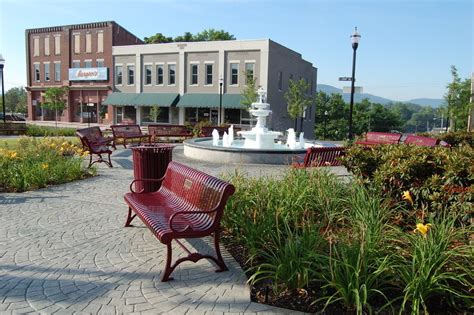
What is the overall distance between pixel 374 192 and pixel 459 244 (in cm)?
180

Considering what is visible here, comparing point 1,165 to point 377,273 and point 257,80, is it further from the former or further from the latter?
point 257,80

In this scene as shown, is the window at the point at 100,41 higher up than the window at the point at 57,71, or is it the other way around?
the window at the point at 100,41

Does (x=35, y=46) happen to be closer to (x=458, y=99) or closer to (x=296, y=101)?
(x=296, y=101)

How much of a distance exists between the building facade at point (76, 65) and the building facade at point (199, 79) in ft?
7.47

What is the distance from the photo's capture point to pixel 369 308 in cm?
310

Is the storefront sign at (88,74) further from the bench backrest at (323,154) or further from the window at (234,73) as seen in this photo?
the bench backrest at (323,154)

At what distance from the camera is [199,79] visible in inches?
1556

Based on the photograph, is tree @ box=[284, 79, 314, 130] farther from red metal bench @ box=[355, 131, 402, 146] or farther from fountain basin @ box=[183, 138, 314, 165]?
fountain basin @ box=[183, 138, 314, 165]

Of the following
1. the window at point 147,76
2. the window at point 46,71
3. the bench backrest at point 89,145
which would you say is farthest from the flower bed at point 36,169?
the window at point 46,71

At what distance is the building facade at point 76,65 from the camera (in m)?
45.4

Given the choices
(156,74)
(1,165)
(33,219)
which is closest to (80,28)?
(156,74)

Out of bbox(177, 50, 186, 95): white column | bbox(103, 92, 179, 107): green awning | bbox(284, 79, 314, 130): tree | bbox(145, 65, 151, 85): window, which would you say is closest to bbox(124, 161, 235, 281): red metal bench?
bbox(284, 79, 314, 130): tree

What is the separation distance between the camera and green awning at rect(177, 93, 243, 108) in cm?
3716

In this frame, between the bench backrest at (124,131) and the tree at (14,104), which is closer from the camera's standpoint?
the bench backrest at (124,131)
